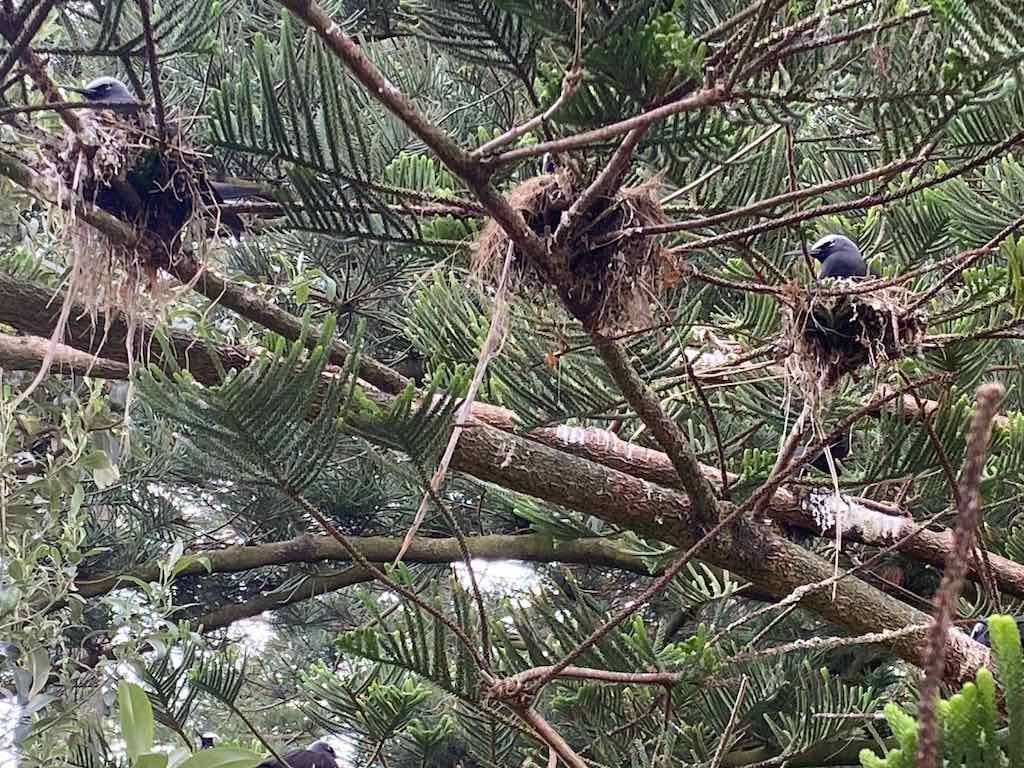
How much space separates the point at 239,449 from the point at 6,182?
3.10 ft

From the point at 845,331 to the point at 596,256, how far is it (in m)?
0.43

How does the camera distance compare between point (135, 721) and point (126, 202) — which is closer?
point (135, 721)

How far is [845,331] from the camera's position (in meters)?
1.41

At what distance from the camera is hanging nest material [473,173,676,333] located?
116 centimetres

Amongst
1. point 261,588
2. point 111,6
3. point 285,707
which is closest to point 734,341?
point 111,6

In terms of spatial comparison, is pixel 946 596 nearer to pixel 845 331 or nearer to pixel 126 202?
pixel 845 331

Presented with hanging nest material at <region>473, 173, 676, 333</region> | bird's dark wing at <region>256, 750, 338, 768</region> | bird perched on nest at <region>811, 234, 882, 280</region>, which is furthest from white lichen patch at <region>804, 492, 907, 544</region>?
bird's dark wing at <region>256, 750, 338, 768</region>

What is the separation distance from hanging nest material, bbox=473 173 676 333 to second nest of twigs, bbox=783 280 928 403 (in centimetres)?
27

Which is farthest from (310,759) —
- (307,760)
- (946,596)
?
(946,596)

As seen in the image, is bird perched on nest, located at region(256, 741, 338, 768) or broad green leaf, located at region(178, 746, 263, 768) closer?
broad green leaf, located at region(178, 746, 263, 768)

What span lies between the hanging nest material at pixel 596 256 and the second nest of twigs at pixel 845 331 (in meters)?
0.27

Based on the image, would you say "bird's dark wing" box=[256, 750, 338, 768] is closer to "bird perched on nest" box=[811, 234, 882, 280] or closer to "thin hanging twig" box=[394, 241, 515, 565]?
"thin hanging twig" box=[394, 241, 515, 565]

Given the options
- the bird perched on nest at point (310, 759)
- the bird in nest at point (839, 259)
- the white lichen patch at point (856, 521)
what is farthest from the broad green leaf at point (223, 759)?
the white lichen patch at point (856, 521)

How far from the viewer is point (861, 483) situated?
6.02 ft
